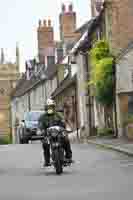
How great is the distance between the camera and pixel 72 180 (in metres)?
13.2

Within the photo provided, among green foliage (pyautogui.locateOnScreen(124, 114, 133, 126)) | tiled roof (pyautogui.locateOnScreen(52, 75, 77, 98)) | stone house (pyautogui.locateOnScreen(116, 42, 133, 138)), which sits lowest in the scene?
green foliage (pyautogui.locateOnScreen(124, 114, 133, 126))

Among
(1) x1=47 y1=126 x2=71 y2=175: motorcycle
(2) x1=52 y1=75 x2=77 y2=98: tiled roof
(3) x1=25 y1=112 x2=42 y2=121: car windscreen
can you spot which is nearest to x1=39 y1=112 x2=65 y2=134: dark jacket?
(1) x1=47 y1=126 x2=71 y2=175: motorcycle

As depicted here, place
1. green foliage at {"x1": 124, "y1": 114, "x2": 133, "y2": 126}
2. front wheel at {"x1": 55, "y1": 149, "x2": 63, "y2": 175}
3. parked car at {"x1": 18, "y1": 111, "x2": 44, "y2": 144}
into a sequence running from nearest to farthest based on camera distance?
front wheel at {"x1": 55, "y1": 149, "x2": 63, "y2": 175} → green foliage at {"x1": 124, "y1": 114, "x2": 133, "y2": 126} → parked car at {"x1": 18, "y1": 111, "x2": 44, "y2": 144}

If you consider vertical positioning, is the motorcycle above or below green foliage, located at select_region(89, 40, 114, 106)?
below

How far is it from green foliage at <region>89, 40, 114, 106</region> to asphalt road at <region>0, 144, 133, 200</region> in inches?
568

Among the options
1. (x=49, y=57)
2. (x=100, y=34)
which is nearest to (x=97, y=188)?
(x=100, y=34)

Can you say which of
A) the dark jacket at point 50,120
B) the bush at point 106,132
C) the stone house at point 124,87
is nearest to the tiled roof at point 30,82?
the bush at point 106,132

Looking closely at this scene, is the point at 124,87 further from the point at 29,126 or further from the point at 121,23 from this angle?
the point at 29,126

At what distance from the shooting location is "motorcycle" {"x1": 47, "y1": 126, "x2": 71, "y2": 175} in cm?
1442

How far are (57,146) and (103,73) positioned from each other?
19.1 meters

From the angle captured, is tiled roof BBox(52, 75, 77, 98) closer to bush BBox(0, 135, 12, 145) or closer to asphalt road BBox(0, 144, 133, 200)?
bush BBox(0, 135, 12, 145)

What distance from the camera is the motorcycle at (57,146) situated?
1442 cm

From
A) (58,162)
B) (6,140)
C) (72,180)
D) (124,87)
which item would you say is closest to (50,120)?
(58,162)

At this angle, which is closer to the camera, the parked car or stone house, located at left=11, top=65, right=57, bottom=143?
the parked car
